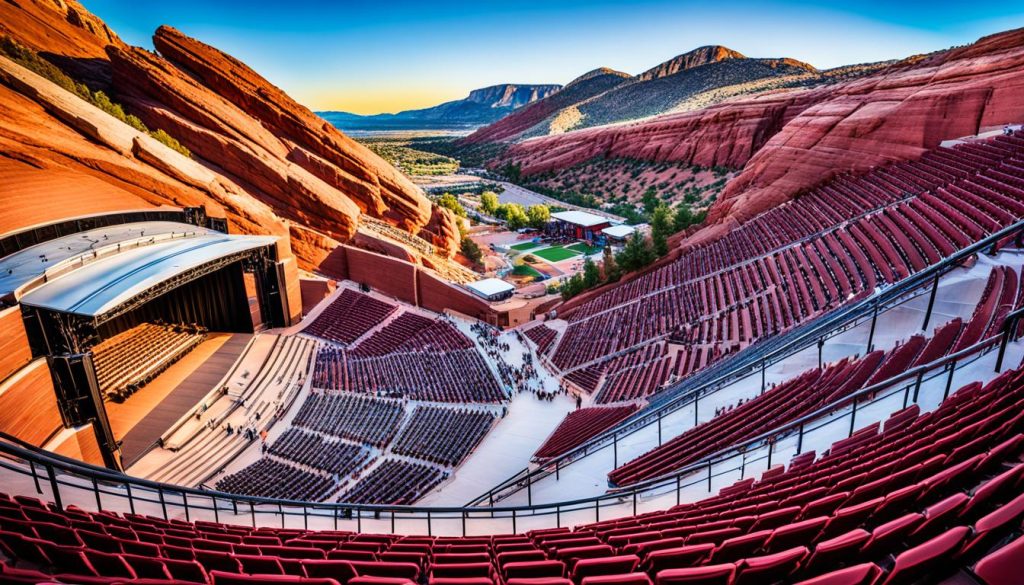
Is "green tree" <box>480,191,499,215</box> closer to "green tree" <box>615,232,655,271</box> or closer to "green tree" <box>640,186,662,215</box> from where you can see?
"green tree" <box>640,186,662,215</box>

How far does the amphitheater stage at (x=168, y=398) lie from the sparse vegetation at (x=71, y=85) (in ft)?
60.4

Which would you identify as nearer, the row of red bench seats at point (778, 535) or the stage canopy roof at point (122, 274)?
the row of red bench seats at point (778, 535)

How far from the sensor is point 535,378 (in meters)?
26.8

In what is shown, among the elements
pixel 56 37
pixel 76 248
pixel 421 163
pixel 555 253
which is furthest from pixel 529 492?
pixel 421 163

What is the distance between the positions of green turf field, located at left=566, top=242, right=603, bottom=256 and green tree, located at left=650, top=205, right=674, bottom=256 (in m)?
17.1

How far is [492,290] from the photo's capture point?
1444 inches

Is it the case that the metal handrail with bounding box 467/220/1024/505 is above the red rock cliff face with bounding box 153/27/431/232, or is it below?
below

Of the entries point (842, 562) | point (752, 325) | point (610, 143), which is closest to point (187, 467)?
point (842, 562)

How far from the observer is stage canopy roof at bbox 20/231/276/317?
17.4 meters

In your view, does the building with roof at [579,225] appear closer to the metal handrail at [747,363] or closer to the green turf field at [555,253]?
the green turf field at [555,253]

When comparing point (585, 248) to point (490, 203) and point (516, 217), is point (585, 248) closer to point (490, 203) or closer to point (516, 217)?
point (516, 217)

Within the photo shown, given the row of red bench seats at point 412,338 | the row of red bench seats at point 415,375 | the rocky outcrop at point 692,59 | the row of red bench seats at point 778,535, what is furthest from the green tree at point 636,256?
the rocky outcrop at point 692,59

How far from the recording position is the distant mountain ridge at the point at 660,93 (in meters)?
117

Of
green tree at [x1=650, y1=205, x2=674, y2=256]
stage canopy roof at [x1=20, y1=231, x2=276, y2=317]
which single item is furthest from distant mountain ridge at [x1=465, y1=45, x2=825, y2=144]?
stage canopy roof at [x1=20, y1=231, x2=276, y2=317]
